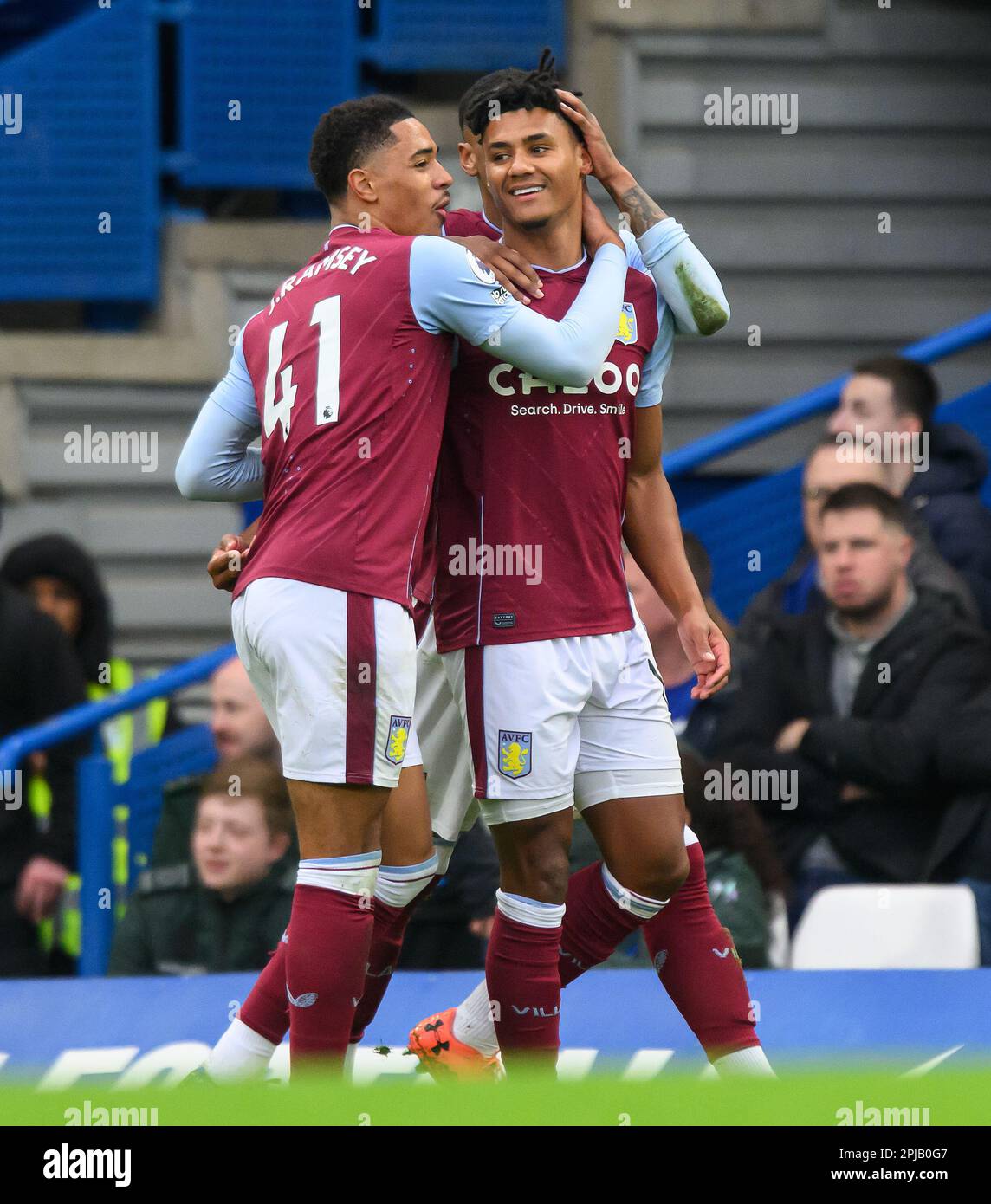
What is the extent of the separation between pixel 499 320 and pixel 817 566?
91.3 inches

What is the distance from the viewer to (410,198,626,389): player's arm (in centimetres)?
330

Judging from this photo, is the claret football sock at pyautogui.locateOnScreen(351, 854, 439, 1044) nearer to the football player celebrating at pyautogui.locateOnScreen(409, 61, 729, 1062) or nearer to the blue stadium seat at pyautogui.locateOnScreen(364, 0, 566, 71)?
the football player celebrating at pyautogui.locateOnScreen(409, 61, 729, 1062)

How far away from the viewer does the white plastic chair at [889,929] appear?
478cm

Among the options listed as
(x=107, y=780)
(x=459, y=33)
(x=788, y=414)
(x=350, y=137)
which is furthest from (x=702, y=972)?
(x=459, y=33)

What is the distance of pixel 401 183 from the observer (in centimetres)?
355

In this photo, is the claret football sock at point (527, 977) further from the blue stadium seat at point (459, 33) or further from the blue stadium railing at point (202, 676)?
the blue stadium seat at point (459, 33)

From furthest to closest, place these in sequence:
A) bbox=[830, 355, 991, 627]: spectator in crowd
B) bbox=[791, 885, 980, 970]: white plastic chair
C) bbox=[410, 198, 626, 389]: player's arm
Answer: bbox=[830, 355, 991, 627]: spectator in crowd, bbox=[791, 885, 980, 970]: white plastic chair, bbox=[410, 198, 626, 389]: player's arm

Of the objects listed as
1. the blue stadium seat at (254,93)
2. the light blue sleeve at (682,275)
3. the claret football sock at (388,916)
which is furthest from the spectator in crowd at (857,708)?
the blue stadium seat at (254,93)

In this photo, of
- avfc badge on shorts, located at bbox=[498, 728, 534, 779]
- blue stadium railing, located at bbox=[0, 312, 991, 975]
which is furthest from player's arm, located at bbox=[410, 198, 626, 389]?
blue stadium railing, located at bbox=[0, 312, 991, 975]

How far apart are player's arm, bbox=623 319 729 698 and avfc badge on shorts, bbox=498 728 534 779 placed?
42 centimetres

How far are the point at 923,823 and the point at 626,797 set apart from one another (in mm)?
1748

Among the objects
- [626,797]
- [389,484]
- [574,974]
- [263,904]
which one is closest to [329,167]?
[389,484]

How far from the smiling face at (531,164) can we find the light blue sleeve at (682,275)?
7.6 inches
